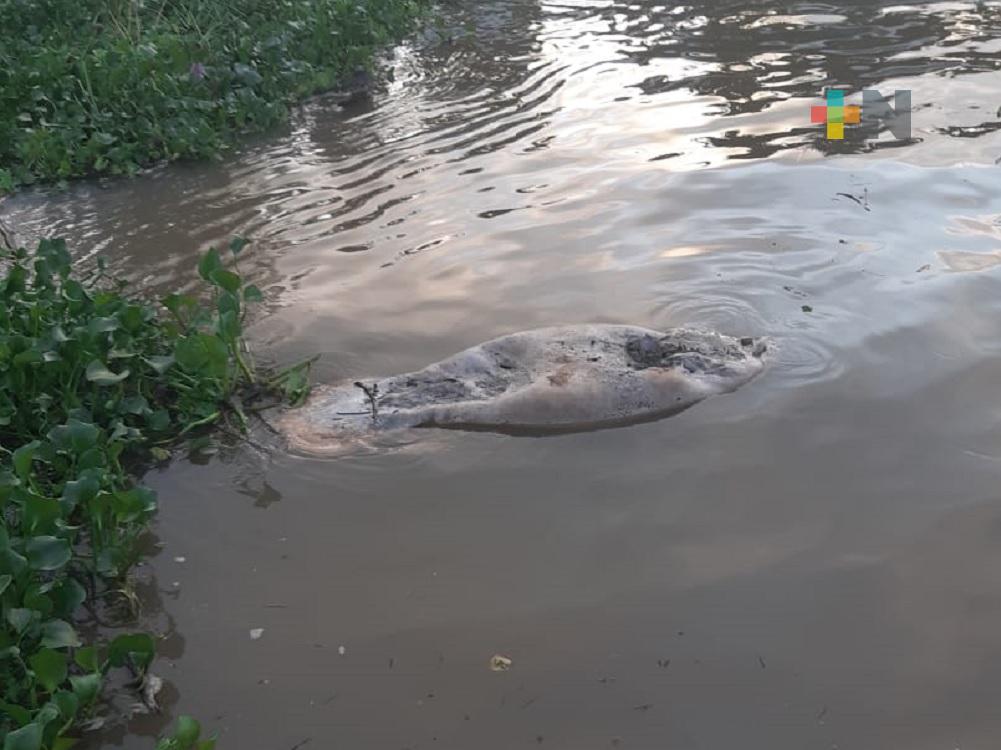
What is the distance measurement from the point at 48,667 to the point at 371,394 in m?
1.74

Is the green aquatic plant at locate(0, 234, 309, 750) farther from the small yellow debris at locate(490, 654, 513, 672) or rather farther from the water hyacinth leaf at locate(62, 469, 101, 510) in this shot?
the small yellow debris at locate(490, 654, 513, 672)

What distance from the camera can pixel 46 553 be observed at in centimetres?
282

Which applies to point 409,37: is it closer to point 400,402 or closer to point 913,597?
point 400,402

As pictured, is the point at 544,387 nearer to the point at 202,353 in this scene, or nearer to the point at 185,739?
the point at 202,353

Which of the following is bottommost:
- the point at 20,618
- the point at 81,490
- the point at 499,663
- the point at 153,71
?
the point at 499,663

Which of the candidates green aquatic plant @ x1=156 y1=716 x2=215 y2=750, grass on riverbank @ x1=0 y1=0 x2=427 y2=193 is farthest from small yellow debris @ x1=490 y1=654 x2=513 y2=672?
grass on riverbank @ x1=0 y1=0 x2=427 y2=193

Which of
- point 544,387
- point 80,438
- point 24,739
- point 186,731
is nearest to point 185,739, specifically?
point 186,731

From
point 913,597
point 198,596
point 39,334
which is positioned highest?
point 39,334

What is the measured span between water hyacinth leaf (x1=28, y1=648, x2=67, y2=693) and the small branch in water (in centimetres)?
163

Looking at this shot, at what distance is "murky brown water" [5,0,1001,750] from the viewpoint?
2.76 metres

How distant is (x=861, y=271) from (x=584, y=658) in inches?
115

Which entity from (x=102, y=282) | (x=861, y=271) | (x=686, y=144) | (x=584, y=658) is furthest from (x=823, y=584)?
(x=686, y=144)

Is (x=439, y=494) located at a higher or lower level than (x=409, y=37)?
lower

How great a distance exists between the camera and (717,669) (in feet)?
9.19
